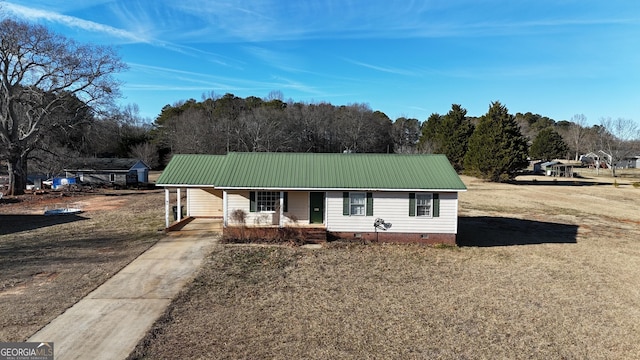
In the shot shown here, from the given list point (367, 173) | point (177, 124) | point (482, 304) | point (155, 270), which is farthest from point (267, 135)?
point (482, 304)

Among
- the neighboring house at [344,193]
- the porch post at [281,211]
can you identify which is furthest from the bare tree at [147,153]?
the porch post at [281,211]

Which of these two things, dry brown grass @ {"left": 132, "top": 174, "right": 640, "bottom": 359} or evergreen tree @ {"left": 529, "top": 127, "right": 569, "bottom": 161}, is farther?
evergreen tree @ {"left": 529, "top": 127, "right": 569, "bottom": 161}

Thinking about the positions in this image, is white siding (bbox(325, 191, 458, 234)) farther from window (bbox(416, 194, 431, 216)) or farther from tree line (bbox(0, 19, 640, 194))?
tree line (bbox(0, 19, 640, 194))

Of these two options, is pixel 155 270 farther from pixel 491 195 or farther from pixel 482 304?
pixel 491 195

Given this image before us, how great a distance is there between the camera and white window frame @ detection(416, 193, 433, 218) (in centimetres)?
1844

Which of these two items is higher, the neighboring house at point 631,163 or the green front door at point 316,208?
the neighboring house at point 631,163

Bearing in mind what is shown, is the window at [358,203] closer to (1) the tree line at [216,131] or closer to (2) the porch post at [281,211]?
(2) the porch post at [281,211]

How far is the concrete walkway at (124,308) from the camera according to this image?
27.2 ft

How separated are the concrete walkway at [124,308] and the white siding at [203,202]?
22.6ft

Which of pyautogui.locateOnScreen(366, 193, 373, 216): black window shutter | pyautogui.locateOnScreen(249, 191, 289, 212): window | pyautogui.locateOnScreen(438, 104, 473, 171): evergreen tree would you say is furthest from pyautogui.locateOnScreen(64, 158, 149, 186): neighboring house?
pyautogui.locateOnScreen(438, 104, 473, 171): evergreen tree

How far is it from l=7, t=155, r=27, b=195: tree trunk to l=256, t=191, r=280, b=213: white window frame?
1183 inches

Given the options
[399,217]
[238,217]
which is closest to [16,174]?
[238,217]

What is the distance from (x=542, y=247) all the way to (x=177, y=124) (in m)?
65.2

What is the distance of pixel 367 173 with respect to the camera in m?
19.5
